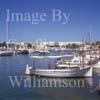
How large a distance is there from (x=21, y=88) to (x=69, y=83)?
7.41 feet

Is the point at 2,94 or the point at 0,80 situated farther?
the point at 0,80

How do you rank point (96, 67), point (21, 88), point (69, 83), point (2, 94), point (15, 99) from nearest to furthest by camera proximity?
point (15, 99) < point (2, 94) < point (21, 88) < point (69, 83) < point (96, 67)

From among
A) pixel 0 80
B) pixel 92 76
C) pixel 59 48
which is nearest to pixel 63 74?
pixel 92 76

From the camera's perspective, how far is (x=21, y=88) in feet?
39.6

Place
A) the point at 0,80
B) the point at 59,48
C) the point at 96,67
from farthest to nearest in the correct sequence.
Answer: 1. the point at 59,48
2. the point at 96,67
3. the point at 0,80

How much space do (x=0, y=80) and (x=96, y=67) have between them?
21.4ft

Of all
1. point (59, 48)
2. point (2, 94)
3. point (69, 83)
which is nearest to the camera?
point (2, 94)

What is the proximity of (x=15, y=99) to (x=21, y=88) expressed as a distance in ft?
6.01

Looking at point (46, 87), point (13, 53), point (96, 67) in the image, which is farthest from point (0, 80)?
point (13, 53)

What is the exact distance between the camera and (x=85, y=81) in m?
14.0

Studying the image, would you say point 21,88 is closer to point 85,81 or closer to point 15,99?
point 15,99

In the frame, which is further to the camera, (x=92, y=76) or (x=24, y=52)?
(x=24, y=52)

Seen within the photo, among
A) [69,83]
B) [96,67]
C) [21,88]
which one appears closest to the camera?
[21,88]

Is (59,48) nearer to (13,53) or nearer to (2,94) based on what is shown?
(13,53)
